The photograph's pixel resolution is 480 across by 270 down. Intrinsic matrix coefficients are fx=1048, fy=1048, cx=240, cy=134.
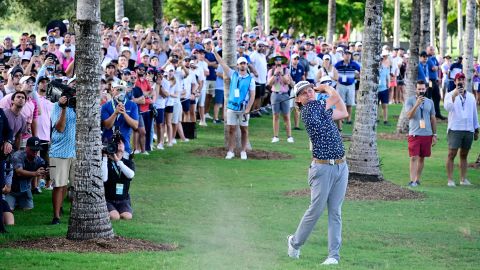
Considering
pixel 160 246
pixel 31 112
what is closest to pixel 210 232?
pixel 160 246

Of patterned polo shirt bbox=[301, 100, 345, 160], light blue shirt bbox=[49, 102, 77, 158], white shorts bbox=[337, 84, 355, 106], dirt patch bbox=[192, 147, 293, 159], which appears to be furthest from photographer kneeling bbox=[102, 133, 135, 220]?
white shorts bbox=[337, 84, 355, 106]

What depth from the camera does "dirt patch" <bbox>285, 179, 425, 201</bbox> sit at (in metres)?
18.1

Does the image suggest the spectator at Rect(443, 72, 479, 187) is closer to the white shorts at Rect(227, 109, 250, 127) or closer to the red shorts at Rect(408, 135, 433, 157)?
the red shorts at Rect(408, 135, 433, 157)

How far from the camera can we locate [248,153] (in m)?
23.7

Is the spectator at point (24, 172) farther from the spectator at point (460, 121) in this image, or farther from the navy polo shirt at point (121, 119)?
the spectator at point (460, 121)

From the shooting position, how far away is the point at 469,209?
17250 mm

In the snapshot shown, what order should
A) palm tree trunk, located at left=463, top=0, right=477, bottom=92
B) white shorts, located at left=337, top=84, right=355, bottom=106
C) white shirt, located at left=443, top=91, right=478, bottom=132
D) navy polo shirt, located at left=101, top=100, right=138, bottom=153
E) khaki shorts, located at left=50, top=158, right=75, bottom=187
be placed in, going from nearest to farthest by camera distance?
khaki shorts, located at left=50, top=158, right=75, bottom=187, navy polo shirt, located at left=101, top=100, right=138, bottom=153, white shirt, located at left=443, top=91, right=478, bottom=132, white shorts, located at left=337, top=84, right=355, bottom=106, palm tree trunk, located at left=463, top=0, right=477, bottom=92

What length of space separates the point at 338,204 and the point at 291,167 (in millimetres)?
9759

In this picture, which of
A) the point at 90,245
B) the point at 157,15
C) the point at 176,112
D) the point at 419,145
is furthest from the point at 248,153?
the point at 90,245

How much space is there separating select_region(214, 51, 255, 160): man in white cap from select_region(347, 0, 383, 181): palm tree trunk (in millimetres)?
4380

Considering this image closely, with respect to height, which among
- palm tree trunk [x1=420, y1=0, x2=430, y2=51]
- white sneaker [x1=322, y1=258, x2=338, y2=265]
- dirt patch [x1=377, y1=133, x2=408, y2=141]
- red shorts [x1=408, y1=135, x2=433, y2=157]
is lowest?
white sneaker [x1=322, y1=258, x2=338, y2=265]

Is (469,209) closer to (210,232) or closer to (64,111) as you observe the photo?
(210,232)

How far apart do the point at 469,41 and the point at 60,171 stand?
70.5 feet

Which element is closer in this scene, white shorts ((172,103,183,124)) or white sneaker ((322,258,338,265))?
white sneaker ((322,258,338,265))
